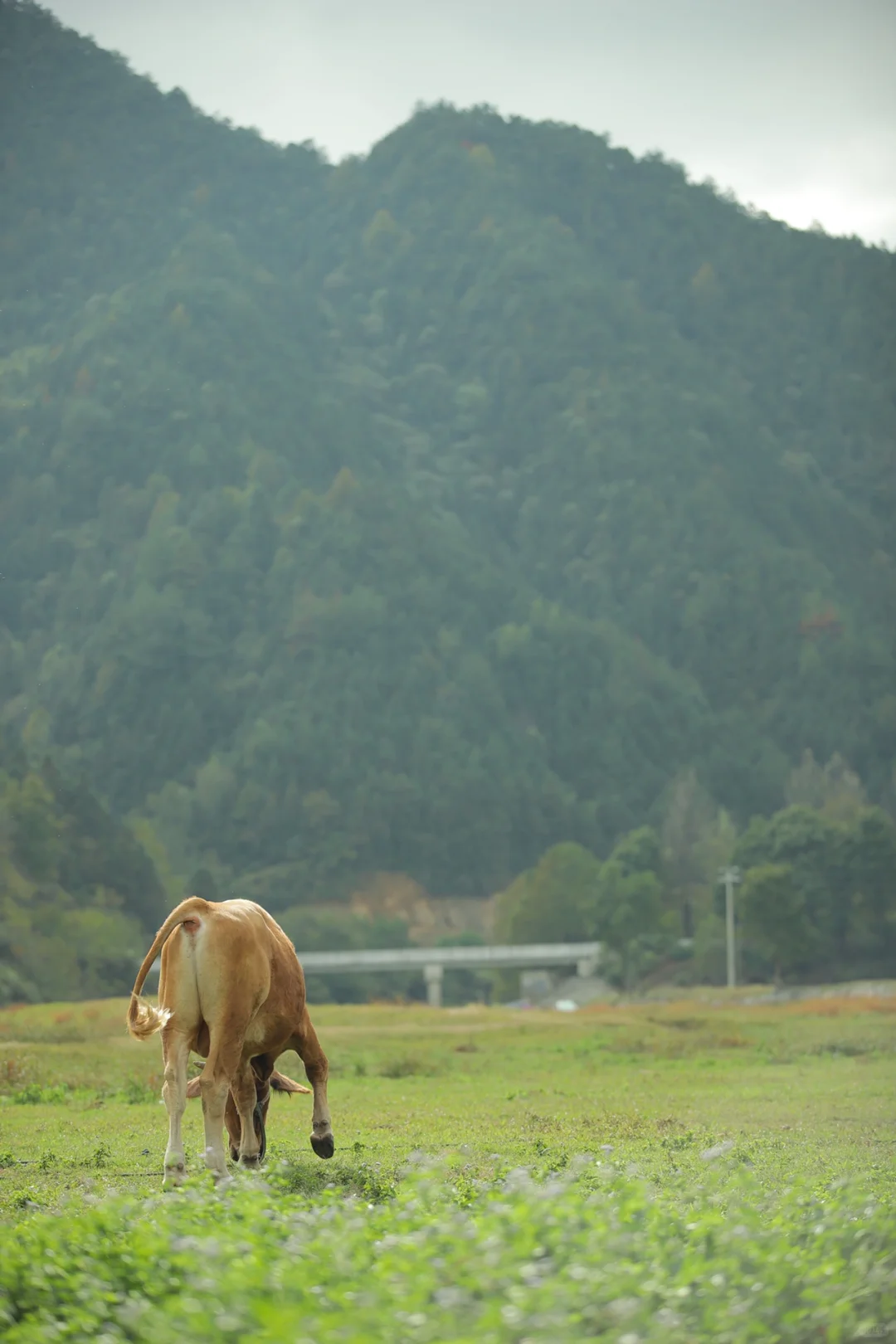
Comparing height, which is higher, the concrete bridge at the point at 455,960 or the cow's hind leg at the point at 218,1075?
the cow's hind leg at the point at 218,1075

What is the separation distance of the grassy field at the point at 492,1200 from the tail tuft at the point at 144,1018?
2.96 feet

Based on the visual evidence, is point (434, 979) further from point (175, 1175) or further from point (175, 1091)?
point (175, 1175)

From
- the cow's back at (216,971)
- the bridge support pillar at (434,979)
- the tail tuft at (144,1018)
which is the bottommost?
the bridge support pillar at (434,979)

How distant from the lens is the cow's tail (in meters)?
9.54

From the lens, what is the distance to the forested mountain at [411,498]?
118m

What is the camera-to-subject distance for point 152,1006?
9.69 meters

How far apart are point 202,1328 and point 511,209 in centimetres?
19761

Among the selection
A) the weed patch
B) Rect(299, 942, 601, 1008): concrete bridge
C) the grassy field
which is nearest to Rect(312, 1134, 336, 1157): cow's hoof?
the grassy field

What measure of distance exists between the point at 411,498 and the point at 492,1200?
475 ft

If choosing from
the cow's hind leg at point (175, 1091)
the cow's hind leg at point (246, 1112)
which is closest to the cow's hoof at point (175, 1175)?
the cow's hind leg at point (175, 1091)

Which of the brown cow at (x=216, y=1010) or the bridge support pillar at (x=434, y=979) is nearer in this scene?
the brown cow at (x=216, y=1010)

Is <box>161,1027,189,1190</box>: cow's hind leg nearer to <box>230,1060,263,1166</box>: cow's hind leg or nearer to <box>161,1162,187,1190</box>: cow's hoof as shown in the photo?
<box>161,1162,187,1190</box>: cow's hoof

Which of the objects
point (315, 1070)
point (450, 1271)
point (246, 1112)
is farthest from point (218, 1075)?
point (450, 1271)

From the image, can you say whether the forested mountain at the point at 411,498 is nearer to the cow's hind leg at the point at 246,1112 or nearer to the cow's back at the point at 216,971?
the cow's hind leg at the point at 246,1112
